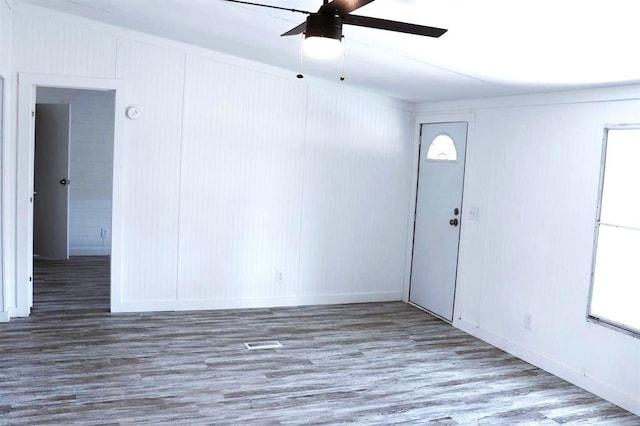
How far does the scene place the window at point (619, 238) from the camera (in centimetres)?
383

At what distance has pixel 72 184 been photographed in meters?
7.83

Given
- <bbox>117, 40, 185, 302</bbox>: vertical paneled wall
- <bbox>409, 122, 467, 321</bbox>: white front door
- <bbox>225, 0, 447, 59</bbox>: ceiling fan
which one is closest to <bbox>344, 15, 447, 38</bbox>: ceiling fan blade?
<bbox>225, 0, 447, 59</bbox>: ceiling fan

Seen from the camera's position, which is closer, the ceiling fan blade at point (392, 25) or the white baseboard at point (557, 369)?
the ceiling fan blade at point (392, 25)

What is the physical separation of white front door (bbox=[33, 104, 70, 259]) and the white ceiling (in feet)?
9.70

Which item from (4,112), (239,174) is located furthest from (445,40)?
(4,112)

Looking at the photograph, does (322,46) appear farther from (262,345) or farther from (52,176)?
(52,176)

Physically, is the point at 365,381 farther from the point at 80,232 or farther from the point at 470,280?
the point at 80,232

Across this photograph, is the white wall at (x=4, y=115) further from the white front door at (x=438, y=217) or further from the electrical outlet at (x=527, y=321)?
the electrical outlet at (x=527, y=321)

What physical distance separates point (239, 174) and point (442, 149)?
208cm

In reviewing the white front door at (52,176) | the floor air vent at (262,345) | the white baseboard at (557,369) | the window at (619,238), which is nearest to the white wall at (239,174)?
the floor air vent at (262,345)

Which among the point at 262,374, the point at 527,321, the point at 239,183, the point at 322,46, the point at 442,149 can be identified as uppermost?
the point at 322,46

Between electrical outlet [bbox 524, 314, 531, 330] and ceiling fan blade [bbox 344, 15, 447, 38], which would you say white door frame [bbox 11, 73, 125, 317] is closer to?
ceiling fan blade [bbox 344, 15, 447, 38]

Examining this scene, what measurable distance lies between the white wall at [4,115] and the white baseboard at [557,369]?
161 inches

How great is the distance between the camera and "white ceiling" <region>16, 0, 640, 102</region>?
2604mm
